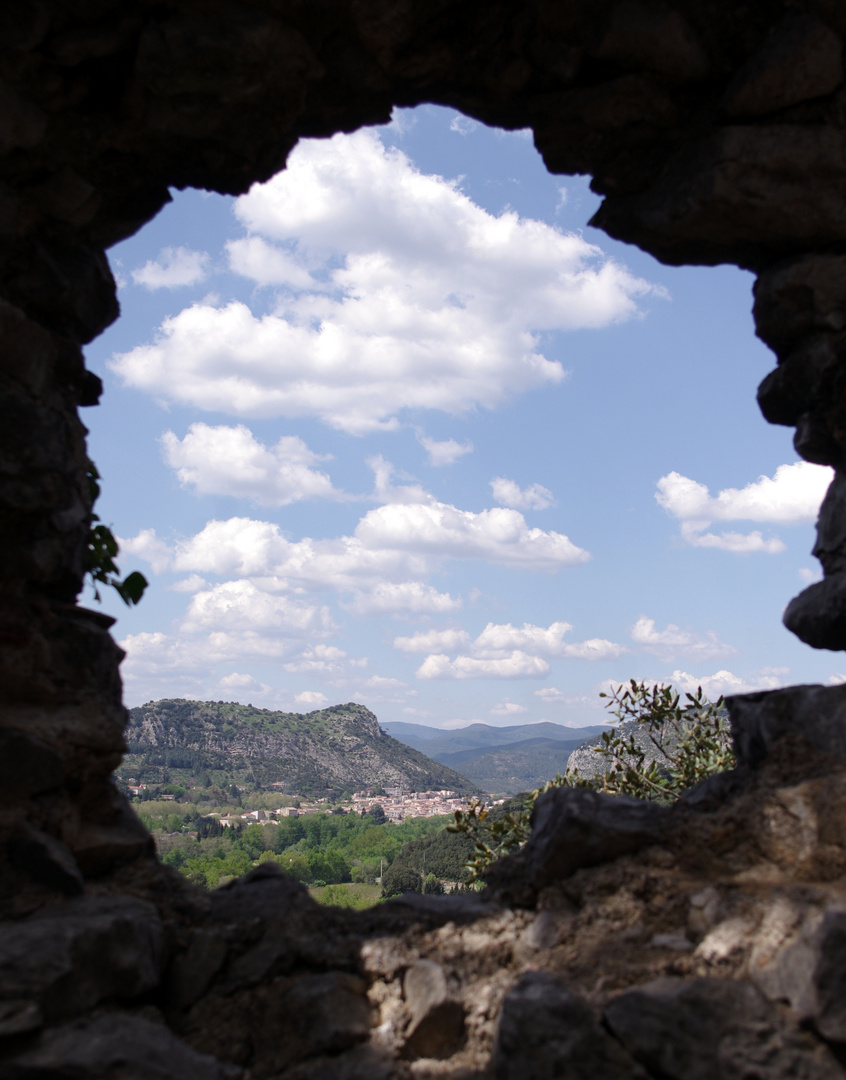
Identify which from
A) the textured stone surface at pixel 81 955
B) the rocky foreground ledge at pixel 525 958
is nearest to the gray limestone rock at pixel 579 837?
the rocky foreground ledge at pixel 525 958

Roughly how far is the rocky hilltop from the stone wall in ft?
304

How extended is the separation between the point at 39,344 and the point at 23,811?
2412 millimetres

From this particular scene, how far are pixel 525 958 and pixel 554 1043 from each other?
0.79 m

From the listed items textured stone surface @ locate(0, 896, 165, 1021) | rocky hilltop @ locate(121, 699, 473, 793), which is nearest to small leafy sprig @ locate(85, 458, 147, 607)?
textured stone surface @ locate(0, 896, 165, 1021)

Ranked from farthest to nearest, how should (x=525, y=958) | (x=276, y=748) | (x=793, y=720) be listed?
1. (x=276, y=748)
2. (x=793, y=720)
3. (x=525, y=958)

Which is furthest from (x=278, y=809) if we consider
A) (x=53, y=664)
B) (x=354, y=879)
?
(x=53, y=664)

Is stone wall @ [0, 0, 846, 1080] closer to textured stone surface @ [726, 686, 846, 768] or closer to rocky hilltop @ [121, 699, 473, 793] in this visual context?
textured stone surface @ [726, 686, 846, 768]

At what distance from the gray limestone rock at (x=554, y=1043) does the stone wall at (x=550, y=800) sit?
10 mm

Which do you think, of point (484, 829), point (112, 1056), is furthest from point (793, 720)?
point (112, 1056)

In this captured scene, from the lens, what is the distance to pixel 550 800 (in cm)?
385

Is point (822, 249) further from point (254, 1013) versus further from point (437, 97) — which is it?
point (254, 1013)

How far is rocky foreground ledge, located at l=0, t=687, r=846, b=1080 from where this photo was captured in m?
2.34

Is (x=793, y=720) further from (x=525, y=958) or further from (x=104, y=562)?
(x=104, y=562)

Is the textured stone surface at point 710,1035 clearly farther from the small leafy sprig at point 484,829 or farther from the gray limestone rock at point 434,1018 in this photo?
the small leafy sprig at point 484,829
